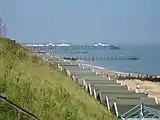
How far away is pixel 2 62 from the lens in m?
10.3

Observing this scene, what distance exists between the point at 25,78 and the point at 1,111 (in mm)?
4027

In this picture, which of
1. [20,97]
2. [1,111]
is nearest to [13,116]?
[1,111]

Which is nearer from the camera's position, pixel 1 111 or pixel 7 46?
pixel 1 111

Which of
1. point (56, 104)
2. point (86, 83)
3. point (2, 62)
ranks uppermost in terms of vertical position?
point (2, 62)

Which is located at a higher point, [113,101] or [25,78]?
[25,78]

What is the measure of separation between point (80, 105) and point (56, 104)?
7.33 ft

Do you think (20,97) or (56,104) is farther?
(56,104)

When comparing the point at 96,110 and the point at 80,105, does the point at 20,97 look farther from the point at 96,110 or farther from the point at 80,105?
the point at 96,110

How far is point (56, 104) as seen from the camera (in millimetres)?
9266

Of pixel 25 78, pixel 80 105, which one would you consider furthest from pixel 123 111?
pixel 25 78

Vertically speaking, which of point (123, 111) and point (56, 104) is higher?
point (56, 104)

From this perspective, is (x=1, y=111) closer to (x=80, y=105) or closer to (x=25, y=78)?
(x=25, y=78)

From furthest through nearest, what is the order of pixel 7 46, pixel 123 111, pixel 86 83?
pixel 86 83 → pixel 123 111 → pixel 7 46

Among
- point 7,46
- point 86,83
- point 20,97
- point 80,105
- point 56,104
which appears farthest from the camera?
point 86,83
